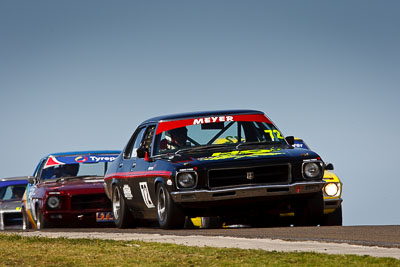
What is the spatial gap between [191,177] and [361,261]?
5.17 meters

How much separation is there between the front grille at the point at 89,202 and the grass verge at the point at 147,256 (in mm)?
6754

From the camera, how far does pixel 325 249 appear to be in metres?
9.55

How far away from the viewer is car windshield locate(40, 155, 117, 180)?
19.9 metres

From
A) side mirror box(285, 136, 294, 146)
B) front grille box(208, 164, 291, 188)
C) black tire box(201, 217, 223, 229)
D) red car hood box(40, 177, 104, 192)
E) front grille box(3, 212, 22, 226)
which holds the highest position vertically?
side mirror box(285, 136, 294, 146)

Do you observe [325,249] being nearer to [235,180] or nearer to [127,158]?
[235,180]

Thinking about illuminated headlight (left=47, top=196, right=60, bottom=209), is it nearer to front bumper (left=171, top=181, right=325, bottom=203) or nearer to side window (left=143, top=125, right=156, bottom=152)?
side window (left=143, top=125, right=156, bottom=152)

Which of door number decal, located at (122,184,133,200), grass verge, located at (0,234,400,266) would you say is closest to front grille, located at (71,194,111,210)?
door number decal, located at (122,184,133,200)

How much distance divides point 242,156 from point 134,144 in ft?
9.66

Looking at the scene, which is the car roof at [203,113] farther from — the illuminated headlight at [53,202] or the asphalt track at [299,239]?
the illuminated headlight at [53,202]

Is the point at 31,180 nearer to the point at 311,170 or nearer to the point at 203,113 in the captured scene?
the point at 203,113

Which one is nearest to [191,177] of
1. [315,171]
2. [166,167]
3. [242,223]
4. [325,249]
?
[166,167]

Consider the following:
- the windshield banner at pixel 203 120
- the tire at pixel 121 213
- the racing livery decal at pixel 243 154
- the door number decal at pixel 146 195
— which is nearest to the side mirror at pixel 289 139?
the windshield banner at pixel 203 120

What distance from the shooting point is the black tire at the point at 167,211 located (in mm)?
13578

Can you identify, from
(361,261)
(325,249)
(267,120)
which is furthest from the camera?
(267,120)
